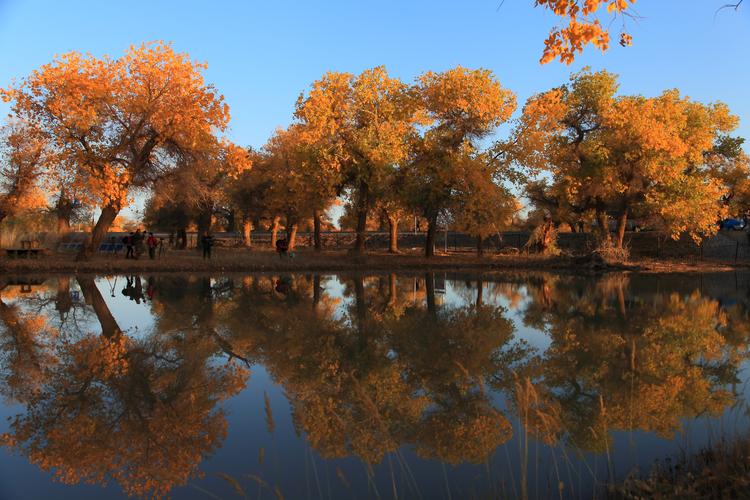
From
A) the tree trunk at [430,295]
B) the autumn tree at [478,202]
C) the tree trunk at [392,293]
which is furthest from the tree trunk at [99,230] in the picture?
the autumn tree at [478,202]

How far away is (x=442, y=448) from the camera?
17.9ft

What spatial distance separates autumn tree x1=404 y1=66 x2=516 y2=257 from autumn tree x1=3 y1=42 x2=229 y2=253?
37.4 ft

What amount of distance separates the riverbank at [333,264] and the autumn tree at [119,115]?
2.31 metres

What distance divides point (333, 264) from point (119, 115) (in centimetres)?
1327

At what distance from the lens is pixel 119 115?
2730cm

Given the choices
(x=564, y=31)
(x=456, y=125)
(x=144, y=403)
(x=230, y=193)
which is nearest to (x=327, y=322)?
(x=144, y=403)

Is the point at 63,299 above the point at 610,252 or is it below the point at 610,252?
below

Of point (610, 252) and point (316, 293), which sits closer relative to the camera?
point (316, 293)

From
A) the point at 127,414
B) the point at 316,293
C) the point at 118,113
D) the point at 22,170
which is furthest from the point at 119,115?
the point at 127,414

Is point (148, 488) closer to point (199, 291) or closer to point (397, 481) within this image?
point (397, 481)

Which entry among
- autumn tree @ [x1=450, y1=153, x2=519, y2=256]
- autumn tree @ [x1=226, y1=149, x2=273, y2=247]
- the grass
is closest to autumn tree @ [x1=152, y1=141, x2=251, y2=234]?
autumn tree @ [x1=450, y1=153, x2=519, y2=256]

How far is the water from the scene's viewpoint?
484 centimetres

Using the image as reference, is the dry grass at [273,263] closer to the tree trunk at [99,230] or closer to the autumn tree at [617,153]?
the tree trunk at [99,230]

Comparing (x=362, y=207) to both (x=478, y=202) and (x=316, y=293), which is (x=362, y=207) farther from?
(x=316, y=293)
